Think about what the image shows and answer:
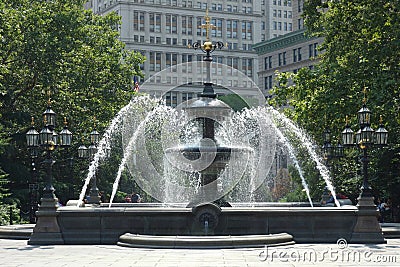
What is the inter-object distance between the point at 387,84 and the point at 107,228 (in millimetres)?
15939

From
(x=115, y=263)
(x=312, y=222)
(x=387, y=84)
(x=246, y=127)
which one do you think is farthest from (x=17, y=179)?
(x=115, y=263)

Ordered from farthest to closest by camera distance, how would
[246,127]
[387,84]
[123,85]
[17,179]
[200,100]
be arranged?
[123,85] → [17,179] → [246,127] → [387,84] → [200,100]

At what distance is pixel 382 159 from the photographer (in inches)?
1684

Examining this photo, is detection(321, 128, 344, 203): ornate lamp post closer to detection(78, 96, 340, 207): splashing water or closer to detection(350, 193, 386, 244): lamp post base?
detection(78, 96, 340, 207): splashing water

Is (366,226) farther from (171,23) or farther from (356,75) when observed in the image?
(171,23)

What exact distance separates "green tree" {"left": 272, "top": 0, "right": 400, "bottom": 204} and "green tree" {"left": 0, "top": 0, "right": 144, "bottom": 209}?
1508 cm

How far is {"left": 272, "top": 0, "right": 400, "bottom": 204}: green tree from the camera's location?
37125 millimetres

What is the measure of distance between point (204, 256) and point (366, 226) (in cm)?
683

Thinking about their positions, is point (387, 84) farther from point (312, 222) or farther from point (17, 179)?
point (17, 179)

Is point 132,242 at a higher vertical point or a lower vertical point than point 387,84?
lower

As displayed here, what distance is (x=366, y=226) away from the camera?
84.3 feet

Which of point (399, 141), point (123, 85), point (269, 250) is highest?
point (123, 85)

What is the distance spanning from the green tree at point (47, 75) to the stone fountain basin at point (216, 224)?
2019 cm

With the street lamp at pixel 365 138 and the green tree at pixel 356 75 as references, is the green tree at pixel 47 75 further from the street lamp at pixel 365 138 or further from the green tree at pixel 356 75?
the street lamp at pixel 365 138
